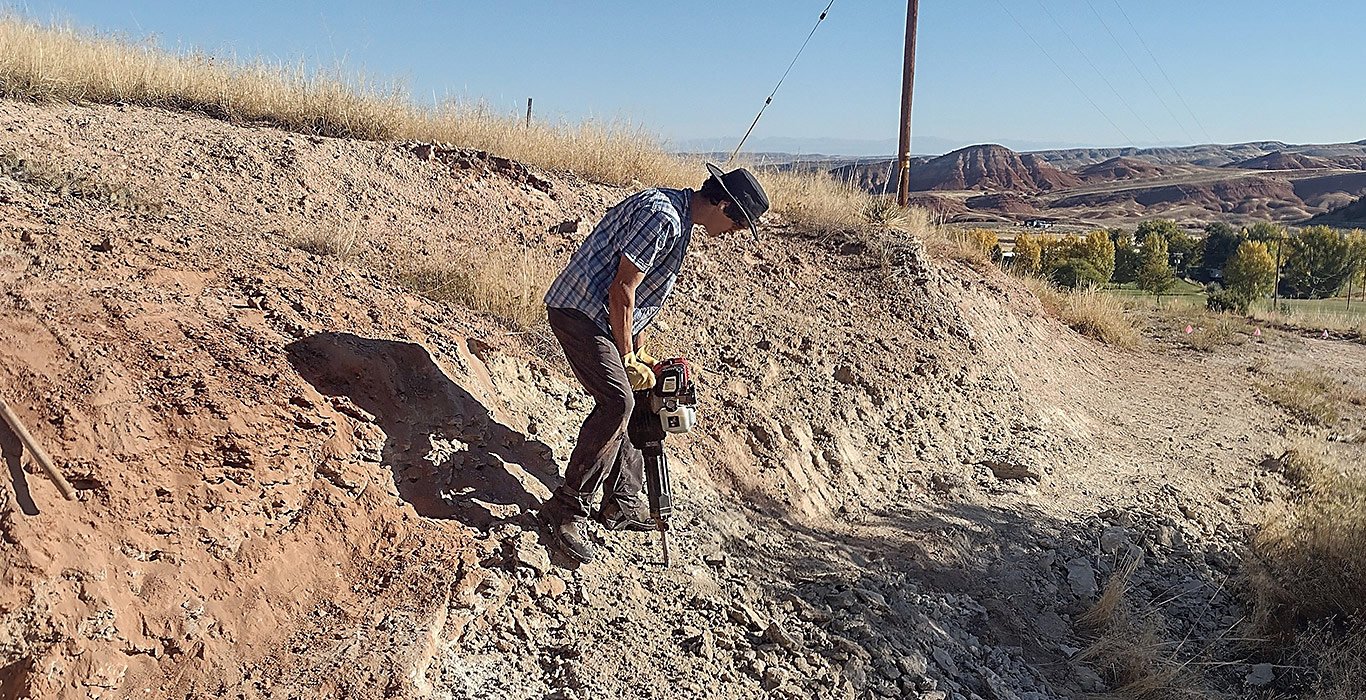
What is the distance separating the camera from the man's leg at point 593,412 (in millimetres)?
3820

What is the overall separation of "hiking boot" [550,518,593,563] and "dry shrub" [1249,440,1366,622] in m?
4.34

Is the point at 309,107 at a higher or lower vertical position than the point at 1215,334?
higher

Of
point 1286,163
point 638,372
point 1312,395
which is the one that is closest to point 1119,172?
point 1286,163

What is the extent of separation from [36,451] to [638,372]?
6.88 ft

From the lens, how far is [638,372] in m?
3.85

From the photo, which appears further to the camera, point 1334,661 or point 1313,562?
point 1313,562

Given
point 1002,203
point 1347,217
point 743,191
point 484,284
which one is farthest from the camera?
point 1002,203

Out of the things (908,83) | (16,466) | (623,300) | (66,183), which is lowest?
(16,466)

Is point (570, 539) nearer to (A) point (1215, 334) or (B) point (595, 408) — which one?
(B) point (595, 408)

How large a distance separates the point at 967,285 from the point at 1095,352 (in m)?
2.68

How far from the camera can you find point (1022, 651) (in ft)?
16.1

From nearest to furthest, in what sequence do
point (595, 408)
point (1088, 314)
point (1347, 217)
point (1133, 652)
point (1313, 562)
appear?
point (595, 408), point (1133, 652), point (1313, 562), point (1088, 314), point (1347, 217)

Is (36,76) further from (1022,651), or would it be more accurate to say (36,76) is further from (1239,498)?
(1239,498)

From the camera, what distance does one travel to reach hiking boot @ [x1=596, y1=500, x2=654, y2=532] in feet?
13.9
